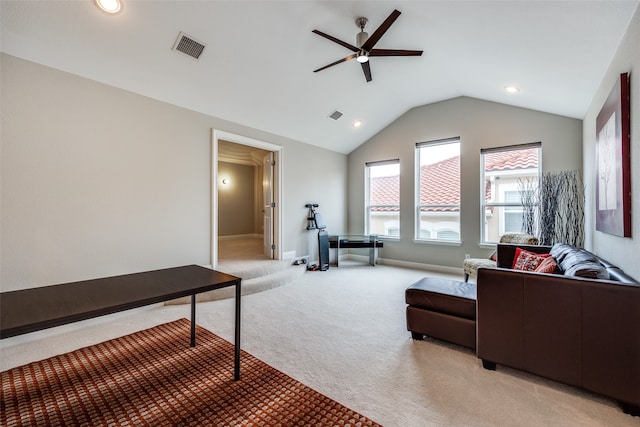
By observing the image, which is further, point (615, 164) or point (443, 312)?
point (443, 312)

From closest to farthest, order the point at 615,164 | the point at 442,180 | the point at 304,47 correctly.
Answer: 1. the point at 615,164
2. the point at 304,47
3. the point at 442,180

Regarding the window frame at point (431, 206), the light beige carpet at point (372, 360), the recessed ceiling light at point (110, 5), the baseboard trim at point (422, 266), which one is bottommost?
the light beige carpet at point (372, 360)

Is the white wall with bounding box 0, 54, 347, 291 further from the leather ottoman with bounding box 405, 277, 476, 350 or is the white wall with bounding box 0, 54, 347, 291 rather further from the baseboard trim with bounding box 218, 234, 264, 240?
the baseboard trim with bounding box 218, 234, 264, 240

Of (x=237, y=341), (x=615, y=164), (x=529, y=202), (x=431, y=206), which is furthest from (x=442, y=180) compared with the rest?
(x=237, y=341)

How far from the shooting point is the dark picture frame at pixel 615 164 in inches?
75.0

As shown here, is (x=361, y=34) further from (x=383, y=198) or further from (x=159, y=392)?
(x=383, y=198)

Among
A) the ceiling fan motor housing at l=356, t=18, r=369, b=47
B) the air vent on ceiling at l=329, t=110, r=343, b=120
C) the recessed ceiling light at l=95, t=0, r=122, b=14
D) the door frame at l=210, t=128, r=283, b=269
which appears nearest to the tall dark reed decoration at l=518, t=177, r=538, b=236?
the air vent on ceiling at l=329, t=110, r=343, b=120

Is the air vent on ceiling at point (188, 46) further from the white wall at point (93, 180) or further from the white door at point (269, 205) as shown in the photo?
the white door at point (269, 205)

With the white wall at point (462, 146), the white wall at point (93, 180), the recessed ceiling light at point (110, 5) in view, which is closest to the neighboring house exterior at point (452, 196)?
the white wall at point (462, 146)

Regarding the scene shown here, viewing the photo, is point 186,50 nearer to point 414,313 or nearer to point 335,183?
point 414,313

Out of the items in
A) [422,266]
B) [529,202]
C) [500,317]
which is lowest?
[422,266]

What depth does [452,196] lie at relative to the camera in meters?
5.14

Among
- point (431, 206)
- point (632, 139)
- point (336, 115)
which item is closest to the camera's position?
point (632, 139)

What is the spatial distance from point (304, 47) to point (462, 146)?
3.34 metres
